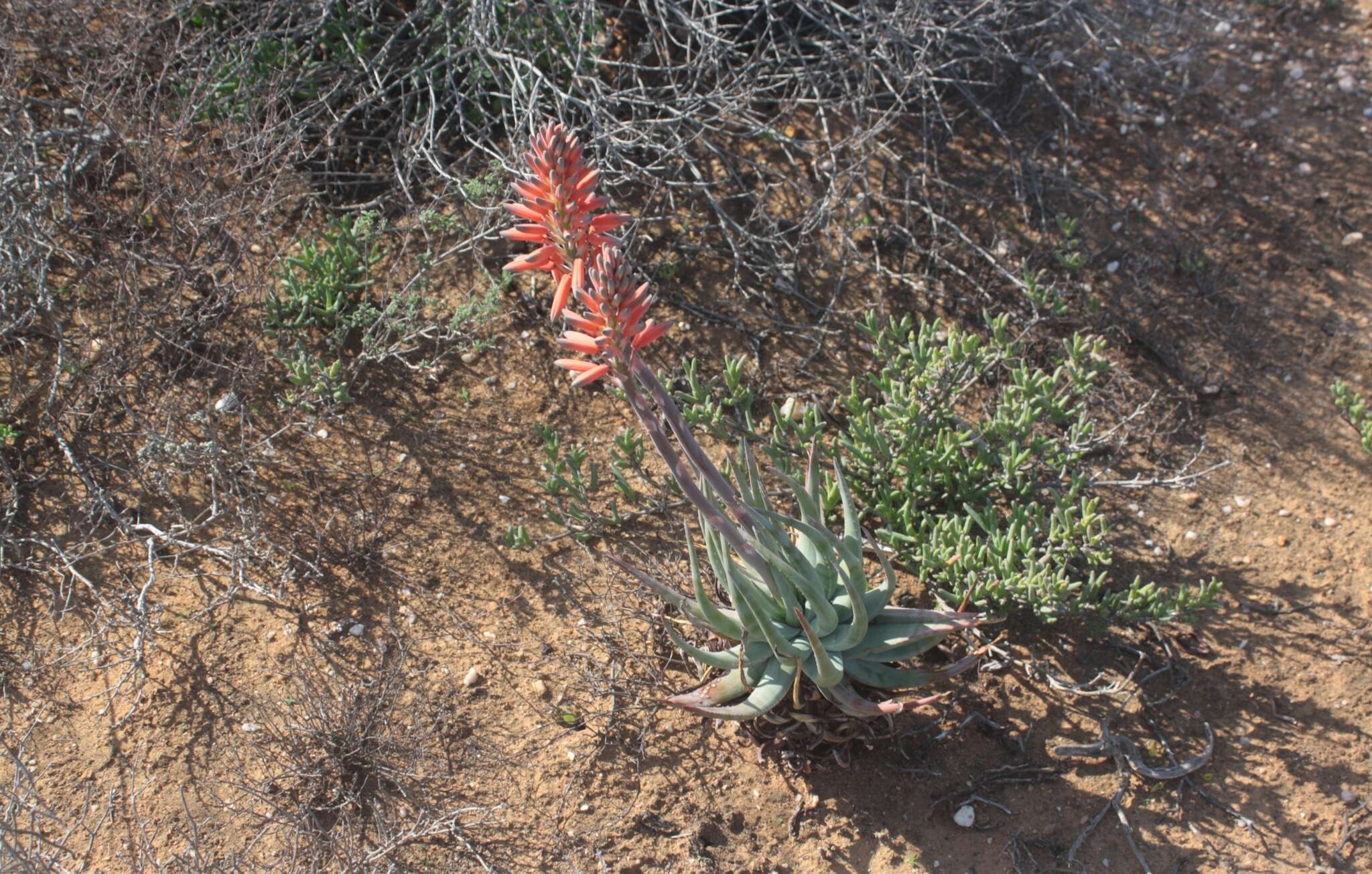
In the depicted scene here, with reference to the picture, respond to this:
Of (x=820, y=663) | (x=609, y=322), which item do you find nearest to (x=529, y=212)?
(x=609, y=322)

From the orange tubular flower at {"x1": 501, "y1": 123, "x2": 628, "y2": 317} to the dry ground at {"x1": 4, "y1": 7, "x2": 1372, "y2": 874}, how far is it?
5.62 ft

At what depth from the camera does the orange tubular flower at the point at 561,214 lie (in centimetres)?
199

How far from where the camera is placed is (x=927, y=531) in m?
3.71

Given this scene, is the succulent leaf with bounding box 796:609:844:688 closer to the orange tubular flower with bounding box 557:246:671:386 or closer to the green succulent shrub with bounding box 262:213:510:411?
the orange tubular flower with bounding box 557:246:671:386

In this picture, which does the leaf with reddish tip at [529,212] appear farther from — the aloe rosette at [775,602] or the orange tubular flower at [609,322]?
the orange tubular flower at [609,322]

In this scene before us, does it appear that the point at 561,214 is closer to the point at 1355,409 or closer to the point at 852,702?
the point at 852,702

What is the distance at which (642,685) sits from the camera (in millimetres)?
3393

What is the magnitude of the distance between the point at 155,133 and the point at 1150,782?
413cm

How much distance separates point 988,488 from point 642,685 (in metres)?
1.38

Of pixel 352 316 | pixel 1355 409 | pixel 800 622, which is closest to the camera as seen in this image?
pixel 800 622

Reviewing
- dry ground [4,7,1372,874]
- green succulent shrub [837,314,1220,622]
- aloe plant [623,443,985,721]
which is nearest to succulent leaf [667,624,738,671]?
aloe plant [623,443,985,721]

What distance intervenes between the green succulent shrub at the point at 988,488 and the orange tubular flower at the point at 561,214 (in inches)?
67.8

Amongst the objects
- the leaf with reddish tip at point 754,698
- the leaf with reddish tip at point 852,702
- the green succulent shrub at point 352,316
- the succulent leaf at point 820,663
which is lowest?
the green succulent shrub at point 352,316

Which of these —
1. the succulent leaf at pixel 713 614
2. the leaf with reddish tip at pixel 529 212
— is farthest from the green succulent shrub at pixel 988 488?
the leaf with reddish tip at pixel 529 212
